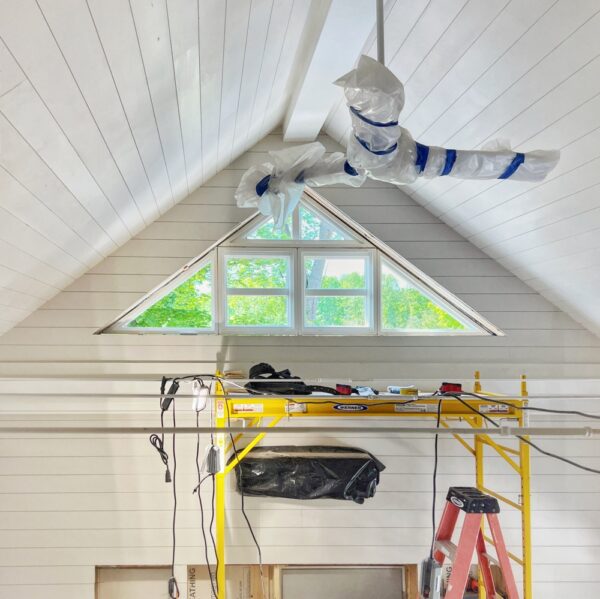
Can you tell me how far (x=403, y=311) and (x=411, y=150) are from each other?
1.82 m

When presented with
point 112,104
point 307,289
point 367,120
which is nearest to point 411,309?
point 307,289

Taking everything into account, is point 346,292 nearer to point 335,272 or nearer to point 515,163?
point 335,272

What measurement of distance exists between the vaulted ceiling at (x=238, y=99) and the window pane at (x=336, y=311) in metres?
0.88

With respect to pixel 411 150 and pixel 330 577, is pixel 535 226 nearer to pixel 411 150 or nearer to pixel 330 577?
pixel 411 150

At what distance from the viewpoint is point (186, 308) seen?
3027mm

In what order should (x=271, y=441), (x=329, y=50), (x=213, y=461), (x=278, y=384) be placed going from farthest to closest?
(x=271, y=441)
(x=278, y=384)
(x=213, y=461)
(x=329, y=50)

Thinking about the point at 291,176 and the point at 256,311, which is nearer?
the point at 291,176

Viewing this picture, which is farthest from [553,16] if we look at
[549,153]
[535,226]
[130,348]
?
[130,348]

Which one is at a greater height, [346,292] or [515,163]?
[515,163]

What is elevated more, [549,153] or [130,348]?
[549,153]

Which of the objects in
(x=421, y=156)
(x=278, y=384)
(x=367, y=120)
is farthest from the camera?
(x=278, y=384)

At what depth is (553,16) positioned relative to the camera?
1.27 metres

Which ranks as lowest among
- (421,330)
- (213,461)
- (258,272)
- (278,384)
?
(213,461)

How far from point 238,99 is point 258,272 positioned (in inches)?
50.2
